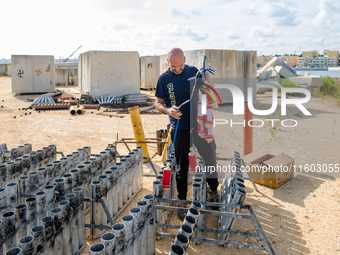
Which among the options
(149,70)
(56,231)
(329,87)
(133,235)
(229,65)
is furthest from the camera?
(149,70)

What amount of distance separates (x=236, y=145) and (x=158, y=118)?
483cm

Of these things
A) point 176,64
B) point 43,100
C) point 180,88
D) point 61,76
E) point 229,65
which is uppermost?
point 61,76

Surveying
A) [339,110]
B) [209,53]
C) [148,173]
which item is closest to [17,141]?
[148,173]

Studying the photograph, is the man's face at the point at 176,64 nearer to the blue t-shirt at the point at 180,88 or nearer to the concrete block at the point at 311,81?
the blue t-shirt at the point at 180,88

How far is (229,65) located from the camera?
46.5 ft

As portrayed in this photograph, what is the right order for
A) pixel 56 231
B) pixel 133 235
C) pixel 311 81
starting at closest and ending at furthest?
1. pixel 133 235
2. pixel 56 231
3. pixel 311 81

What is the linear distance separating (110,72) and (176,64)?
13411 mm

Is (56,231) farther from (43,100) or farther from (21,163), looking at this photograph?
(43,100)

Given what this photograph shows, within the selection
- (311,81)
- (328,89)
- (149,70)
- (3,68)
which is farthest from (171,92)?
A: (3,68)

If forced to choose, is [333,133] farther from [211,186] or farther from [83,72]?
[83,72]

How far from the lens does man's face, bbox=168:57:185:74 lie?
3506mm

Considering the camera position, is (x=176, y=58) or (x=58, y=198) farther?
(x=176, y=58)

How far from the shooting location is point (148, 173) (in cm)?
591

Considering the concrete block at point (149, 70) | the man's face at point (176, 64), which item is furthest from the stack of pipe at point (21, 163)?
the concrete block at point (149, 70)
